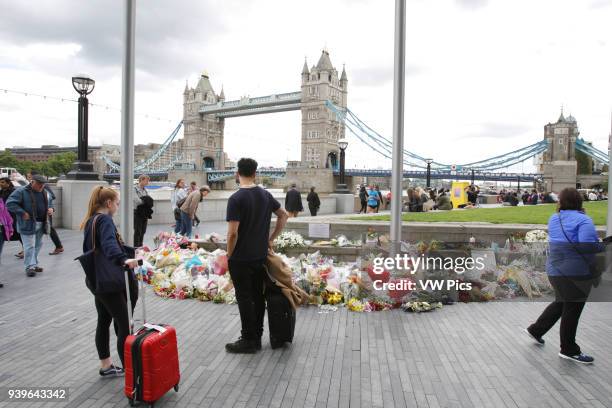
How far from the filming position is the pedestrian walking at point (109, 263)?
3.65 meters

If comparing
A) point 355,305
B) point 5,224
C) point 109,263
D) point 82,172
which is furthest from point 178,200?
point 109,263

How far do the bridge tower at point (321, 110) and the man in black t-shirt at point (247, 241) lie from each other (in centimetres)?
7781

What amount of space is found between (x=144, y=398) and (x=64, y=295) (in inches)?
154

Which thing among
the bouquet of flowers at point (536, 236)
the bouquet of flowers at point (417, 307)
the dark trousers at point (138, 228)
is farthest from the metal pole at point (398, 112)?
the dark trousers at point (138, 228)

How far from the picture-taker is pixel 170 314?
5.87 m

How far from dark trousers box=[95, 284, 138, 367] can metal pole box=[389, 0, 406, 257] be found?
3.65m

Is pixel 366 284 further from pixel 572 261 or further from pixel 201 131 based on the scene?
pixel 201 131

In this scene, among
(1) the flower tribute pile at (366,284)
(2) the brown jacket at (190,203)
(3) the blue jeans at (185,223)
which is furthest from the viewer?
(3) the blue jeans at (185,223)

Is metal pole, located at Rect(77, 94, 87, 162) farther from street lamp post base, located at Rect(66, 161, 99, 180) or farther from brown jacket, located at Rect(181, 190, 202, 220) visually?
brown jacket, located at Rect(181, 190, 202, 220)

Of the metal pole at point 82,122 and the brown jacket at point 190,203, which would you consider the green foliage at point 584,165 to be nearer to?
the brown jacket at point 190,203

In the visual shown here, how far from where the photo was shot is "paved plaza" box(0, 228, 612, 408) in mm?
A: 3658

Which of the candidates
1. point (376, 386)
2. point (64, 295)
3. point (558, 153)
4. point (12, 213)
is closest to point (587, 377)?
point (376, 386)

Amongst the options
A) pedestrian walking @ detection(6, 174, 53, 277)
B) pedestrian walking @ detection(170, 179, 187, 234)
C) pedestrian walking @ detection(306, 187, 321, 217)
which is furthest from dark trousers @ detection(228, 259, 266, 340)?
pedestrian walking @ detection(306, 187, 321, 217)

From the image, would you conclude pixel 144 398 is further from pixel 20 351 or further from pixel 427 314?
pixel 427 314
